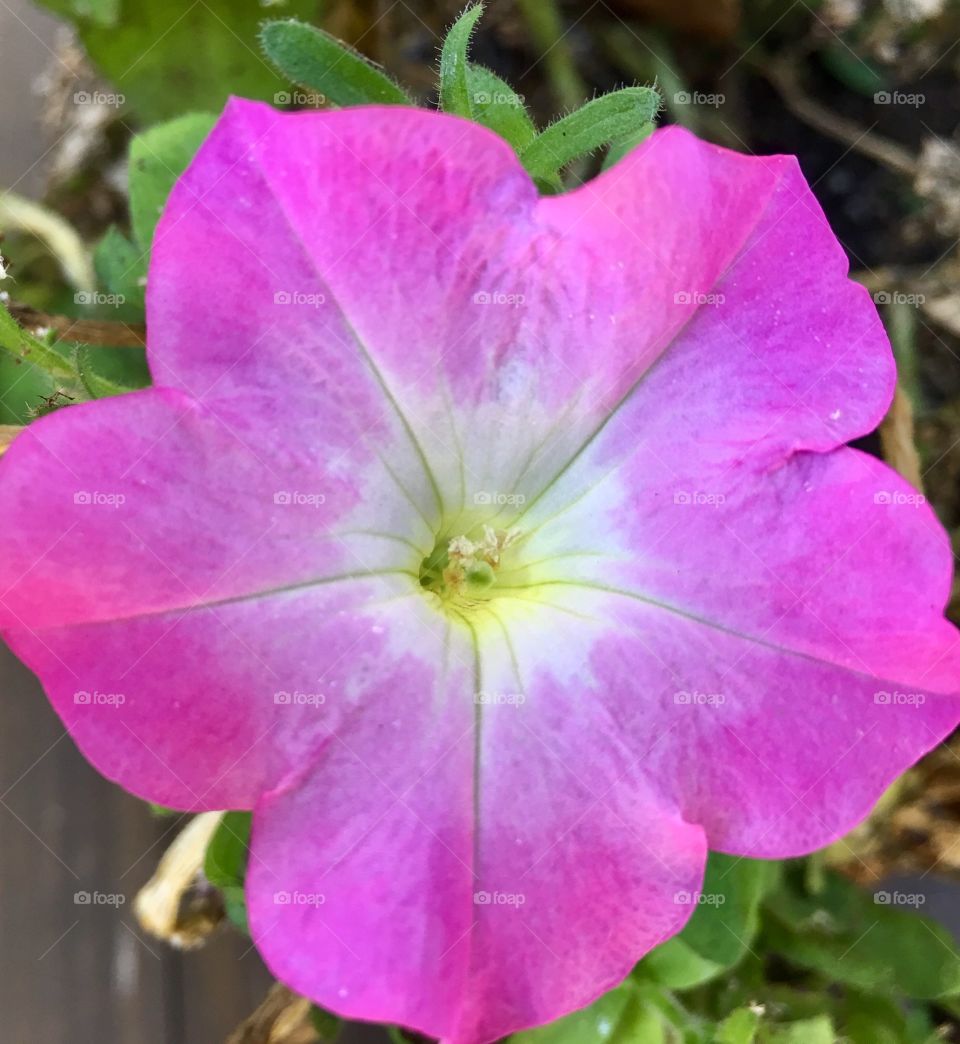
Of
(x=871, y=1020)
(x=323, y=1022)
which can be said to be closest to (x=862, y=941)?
(x=871, y=1020)

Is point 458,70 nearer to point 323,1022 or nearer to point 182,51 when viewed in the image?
point 182,51

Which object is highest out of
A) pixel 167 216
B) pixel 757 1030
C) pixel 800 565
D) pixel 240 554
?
pixel 167 216

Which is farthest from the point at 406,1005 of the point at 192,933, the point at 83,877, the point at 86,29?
the point at 86,29

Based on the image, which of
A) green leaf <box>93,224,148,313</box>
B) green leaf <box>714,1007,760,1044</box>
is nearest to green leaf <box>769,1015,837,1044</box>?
green leaf <box>714,1007,760,1044</box>

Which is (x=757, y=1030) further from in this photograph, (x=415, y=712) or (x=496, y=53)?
(x=496, y=53)

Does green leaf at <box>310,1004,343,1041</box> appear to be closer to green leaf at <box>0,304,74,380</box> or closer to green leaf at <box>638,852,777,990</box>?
green leaf at <box>638,852,777,990</box>

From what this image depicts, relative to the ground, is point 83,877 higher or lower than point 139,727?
lower

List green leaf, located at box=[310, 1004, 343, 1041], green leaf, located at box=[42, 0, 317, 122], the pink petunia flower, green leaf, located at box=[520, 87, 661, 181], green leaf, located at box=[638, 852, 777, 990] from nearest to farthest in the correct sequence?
the pink petunia flower < green leaf, located at box=[520, 87, 661, 181] < green leaf, located at box=[638, 852, 777, 990] < green leaf, located at box=[310, 1004, 343, 1041] < green leaf, located at box=[42, 0, 317, 122]
